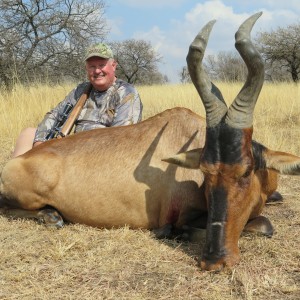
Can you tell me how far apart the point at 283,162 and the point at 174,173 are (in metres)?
1.11

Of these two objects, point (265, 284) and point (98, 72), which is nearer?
point (265, 284)

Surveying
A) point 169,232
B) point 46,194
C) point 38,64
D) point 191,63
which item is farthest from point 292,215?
point 38,64

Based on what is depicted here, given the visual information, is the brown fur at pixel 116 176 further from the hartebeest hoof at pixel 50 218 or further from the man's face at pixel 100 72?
the man's face at pixel 100 72

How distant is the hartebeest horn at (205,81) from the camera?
3.79 meters

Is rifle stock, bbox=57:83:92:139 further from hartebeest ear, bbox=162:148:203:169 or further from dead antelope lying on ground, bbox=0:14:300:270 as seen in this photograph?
hartebeest ear, bbox=162:148:203:169

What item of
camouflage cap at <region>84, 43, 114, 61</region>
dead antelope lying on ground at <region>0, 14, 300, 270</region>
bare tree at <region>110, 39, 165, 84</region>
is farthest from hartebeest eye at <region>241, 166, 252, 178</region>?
bare tree at <region>110, 39, 165, 84</region>

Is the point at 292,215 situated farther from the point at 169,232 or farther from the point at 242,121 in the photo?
the point at 242,121

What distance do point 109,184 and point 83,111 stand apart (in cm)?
213

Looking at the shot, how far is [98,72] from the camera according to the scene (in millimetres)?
6633

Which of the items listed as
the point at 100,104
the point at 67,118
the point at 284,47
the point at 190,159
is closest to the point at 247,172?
the point at 190,159

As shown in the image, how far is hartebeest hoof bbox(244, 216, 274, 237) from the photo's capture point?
4.31m

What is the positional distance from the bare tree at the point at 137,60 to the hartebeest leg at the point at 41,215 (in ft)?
140

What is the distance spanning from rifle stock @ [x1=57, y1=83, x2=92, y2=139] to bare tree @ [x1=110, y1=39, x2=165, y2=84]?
41.3m

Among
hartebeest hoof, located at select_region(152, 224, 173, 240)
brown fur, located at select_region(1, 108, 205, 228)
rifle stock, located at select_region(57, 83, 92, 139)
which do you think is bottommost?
hartebeest hoof, located at select_region(152, 224, 173, 240)
